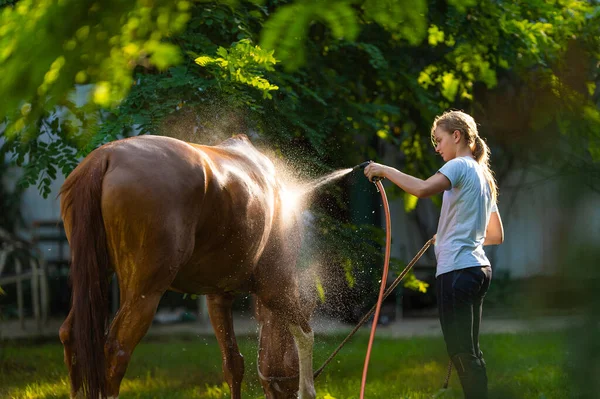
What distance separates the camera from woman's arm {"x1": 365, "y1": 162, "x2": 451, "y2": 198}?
3746 millimetres

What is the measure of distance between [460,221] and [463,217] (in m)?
0.02

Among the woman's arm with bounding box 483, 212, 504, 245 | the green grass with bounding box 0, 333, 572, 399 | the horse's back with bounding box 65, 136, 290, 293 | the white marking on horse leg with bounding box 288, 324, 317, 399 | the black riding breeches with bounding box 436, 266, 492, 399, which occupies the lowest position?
the green grass with bounding box 0, 333, 572, 399

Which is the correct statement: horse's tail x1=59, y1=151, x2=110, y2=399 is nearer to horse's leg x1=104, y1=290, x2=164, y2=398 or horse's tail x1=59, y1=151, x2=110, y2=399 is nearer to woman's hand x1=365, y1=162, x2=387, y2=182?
horse's leg x1=104, y1=290, x2=164, y2=398

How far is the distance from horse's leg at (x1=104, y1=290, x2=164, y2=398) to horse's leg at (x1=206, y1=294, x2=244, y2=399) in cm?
126

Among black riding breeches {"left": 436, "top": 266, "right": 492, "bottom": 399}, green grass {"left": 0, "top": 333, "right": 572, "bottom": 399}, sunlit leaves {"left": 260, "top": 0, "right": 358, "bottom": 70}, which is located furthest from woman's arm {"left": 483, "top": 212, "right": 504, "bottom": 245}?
sunlit leaves {"left": 260, "top": 0, "right": 358, "bottom": 70}

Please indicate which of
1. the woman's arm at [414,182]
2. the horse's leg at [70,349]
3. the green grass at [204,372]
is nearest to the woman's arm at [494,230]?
the woman's arm at [414,182]

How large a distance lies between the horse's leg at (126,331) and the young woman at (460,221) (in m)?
1.21

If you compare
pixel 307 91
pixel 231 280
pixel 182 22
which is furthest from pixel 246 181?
pixel 307 91

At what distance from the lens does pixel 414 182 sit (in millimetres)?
3762

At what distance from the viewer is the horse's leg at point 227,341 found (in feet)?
15.4

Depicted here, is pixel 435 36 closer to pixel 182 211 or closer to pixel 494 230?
pixel 494 230

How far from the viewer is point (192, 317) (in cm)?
1089

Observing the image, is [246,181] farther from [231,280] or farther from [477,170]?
[477,170]

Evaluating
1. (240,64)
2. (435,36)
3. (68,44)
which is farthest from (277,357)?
(435,36)
